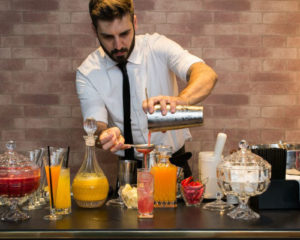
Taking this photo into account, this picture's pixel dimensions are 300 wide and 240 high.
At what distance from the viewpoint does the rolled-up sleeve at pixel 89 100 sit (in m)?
2.43

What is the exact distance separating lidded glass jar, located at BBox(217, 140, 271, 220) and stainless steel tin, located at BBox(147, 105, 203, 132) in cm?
21

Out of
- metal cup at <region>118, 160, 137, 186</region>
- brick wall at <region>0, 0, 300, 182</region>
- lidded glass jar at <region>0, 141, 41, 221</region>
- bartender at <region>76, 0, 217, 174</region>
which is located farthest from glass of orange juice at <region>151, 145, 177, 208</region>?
brick wall at <region>0, 0, 300, 182</region>

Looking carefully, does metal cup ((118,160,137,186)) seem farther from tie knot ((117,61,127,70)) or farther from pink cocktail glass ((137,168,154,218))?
tie knot ((117,61,127,70))

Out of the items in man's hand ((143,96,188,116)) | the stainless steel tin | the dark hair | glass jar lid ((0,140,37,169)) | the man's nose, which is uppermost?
the dark hair

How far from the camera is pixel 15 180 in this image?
4.73 feet

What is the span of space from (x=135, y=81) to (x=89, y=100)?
309 millimetres

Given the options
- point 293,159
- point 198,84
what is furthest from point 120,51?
point 293,159

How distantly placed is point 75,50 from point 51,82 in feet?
1.03

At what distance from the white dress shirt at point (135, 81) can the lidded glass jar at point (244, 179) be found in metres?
1.05

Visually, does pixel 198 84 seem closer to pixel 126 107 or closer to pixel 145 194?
pixel 126 107

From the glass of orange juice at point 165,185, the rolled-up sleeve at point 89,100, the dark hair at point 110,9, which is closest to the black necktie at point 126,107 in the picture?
the rolled-up sleeve at point 89,100

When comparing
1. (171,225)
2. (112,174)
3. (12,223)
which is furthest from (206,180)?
(112,174)

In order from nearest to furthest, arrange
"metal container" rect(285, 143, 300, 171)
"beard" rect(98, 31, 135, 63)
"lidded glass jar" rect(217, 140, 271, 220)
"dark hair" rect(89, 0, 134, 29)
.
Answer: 1. "lidded glass jar" rect(217, 140, 271, 220)
2. "metal container" rect(285, 143, 300, 171)
3. "dark hair" rect(89, 0, 134, 29)
4. "beard" rect(98, 31, 135, 63)

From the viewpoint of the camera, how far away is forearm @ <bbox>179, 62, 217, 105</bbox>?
1.97m
